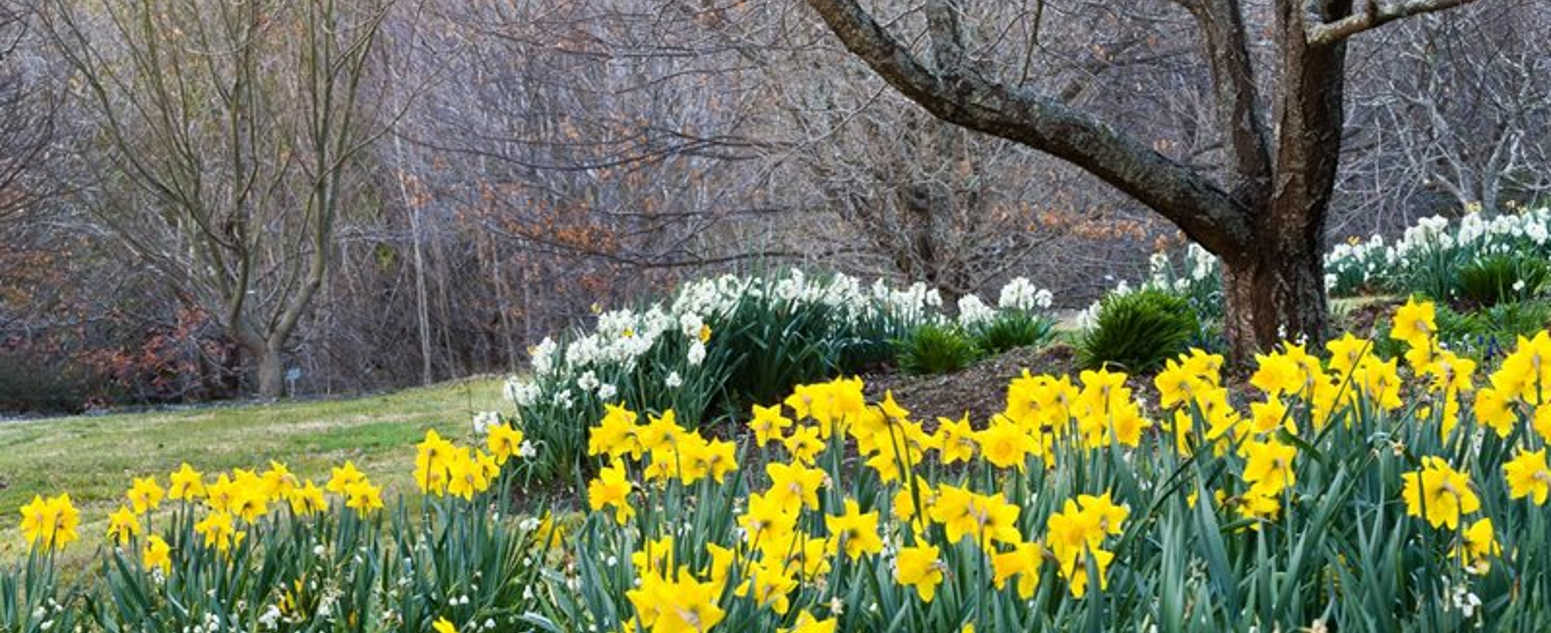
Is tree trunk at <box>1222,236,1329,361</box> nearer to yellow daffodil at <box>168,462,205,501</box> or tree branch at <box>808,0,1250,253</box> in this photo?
tree branch at <box>808,0,1250,253</box>

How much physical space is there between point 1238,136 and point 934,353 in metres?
1.98

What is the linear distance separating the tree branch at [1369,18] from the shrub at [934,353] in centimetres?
257

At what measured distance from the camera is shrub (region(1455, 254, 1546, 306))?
817cm

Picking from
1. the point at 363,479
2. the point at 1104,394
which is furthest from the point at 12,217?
the point at 1104,394

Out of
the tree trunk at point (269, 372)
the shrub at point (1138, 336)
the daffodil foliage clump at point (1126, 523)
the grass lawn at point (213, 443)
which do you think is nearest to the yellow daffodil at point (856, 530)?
the daffodil foliage clump at point (1126, 523)

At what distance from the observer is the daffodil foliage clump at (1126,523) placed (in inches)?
82.4

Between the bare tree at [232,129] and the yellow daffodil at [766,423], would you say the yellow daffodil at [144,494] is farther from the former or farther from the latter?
the bare tree at [232,129]

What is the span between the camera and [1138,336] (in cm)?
709

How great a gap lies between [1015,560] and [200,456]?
7582mm

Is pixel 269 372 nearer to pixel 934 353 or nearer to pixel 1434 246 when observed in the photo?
pixel 934 353

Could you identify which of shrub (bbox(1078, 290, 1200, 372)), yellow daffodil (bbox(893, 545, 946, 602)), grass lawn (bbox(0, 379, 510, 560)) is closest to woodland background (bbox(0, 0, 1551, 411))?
grass lawn (bbox(0, 379, 510, 560))

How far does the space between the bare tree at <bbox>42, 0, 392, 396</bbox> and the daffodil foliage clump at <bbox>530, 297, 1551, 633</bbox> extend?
32.2 feet

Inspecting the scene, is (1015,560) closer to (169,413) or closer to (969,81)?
(969,81)

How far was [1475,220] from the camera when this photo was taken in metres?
9.61
